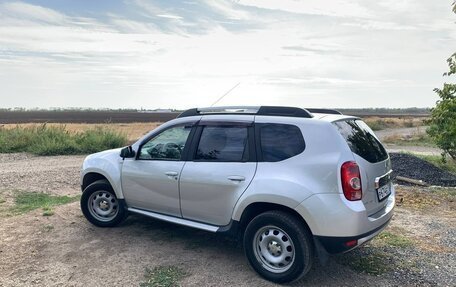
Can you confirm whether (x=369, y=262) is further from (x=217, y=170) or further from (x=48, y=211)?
(x=48, y=211)

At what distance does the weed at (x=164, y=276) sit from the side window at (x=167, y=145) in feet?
4.47

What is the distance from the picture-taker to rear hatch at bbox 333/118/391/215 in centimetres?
395

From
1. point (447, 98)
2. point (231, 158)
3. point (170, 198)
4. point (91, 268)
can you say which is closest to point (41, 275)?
point (91, 268)

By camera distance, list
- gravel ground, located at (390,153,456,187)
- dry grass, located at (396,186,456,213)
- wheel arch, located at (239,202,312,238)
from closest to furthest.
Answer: wheel arch, located at (239,202,312,238) < dry grass, located at (396,186,456,213) < gravel ground, located at (390,153,456,187)

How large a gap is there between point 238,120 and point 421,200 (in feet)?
17.8

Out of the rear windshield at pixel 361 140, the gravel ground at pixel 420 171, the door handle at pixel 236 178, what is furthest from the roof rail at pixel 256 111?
the gravel ground at pixel 420 171

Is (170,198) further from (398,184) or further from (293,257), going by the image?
(398,184)

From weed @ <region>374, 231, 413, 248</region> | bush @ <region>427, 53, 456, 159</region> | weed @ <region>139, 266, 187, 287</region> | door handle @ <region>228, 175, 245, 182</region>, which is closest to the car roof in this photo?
door handle @ <region>228, 175, 245, 182</region>

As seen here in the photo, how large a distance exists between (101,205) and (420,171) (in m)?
9.34

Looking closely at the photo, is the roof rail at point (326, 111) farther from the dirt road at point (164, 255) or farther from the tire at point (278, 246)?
the dirt road at point (164, 255)

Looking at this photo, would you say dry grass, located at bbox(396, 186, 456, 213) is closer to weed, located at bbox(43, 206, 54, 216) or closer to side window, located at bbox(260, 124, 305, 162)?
side window, located at bbox(260, 124, 305, 162)

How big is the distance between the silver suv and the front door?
1 cm

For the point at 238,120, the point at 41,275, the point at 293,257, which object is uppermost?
the point at 238,120

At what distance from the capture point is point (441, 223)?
636 centimetres
